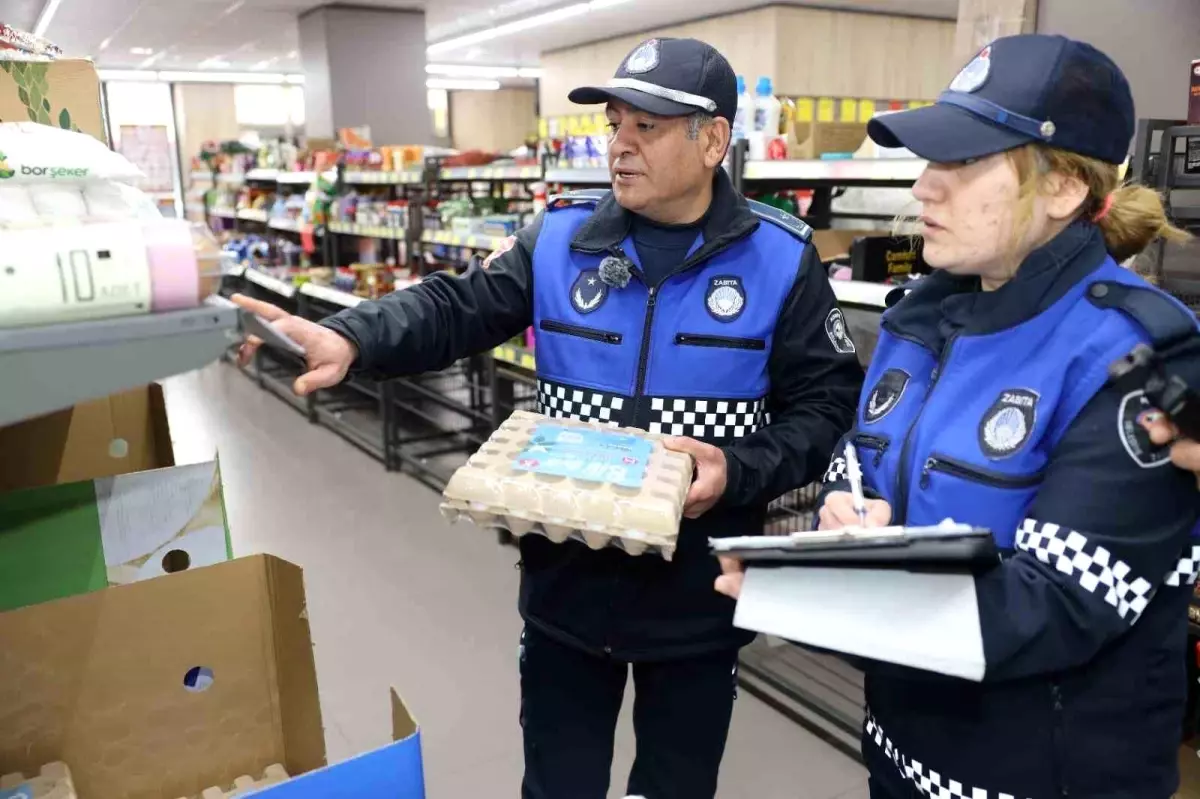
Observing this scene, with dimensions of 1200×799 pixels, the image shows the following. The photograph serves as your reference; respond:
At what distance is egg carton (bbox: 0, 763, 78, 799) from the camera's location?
1069 millimetres

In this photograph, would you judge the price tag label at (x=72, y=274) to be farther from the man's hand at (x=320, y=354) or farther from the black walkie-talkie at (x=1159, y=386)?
the black walkie-talkie at (x=1159, y=386)

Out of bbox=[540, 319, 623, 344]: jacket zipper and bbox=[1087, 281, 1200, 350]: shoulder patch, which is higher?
bbox=[1087, 281, 1200, 350]: shoulder patch

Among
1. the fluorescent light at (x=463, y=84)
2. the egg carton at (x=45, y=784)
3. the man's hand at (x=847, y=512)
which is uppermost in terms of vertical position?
the fluorescent light at (x=463, y=84)

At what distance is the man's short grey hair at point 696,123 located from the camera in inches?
66.6

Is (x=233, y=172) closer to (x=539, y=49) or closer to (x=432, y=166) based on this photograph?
(x=432, y=166)

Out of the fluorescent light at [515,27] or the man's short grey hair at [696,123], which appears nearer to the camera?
the man's short grey hair at [696,123]

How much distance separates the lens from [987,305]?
4.02ft

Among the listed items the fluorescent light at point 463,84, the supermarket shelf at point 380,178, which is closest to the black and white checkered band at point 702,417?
the supermarket shelf at point 380,178

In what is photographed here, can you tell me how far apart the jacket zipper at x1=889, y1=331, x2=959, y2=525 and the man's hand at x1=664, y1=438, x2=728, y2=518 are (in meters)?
0.36

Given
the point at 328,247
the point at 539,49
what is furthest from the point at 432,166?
the point at 539,49

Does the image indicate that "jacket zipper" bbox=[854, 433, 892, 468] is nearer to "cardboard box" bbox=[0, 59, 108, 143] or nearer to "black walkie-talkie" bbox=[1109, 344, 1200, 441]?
"black walkie-talkie" bbox=[1109, 344, 1200, 441]

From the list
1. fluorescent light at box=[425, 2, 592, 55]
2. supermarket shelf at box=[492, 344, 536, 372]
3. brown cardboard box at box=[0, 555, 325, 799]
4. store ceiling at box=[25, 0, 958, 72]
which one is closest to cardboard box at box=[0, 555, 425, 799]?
brown cardboard box at box=[0, 555, 325, 799]

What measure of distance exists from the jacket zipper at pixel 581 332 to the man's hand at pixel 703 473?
26 cm

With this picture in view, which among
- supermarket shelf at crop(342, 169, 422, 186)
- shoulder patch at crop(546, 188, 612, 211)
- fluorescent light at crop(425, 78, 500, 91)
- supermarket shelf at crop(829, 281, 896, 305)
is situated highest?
fluorescent light at crop(425, 78, 500, 91)
